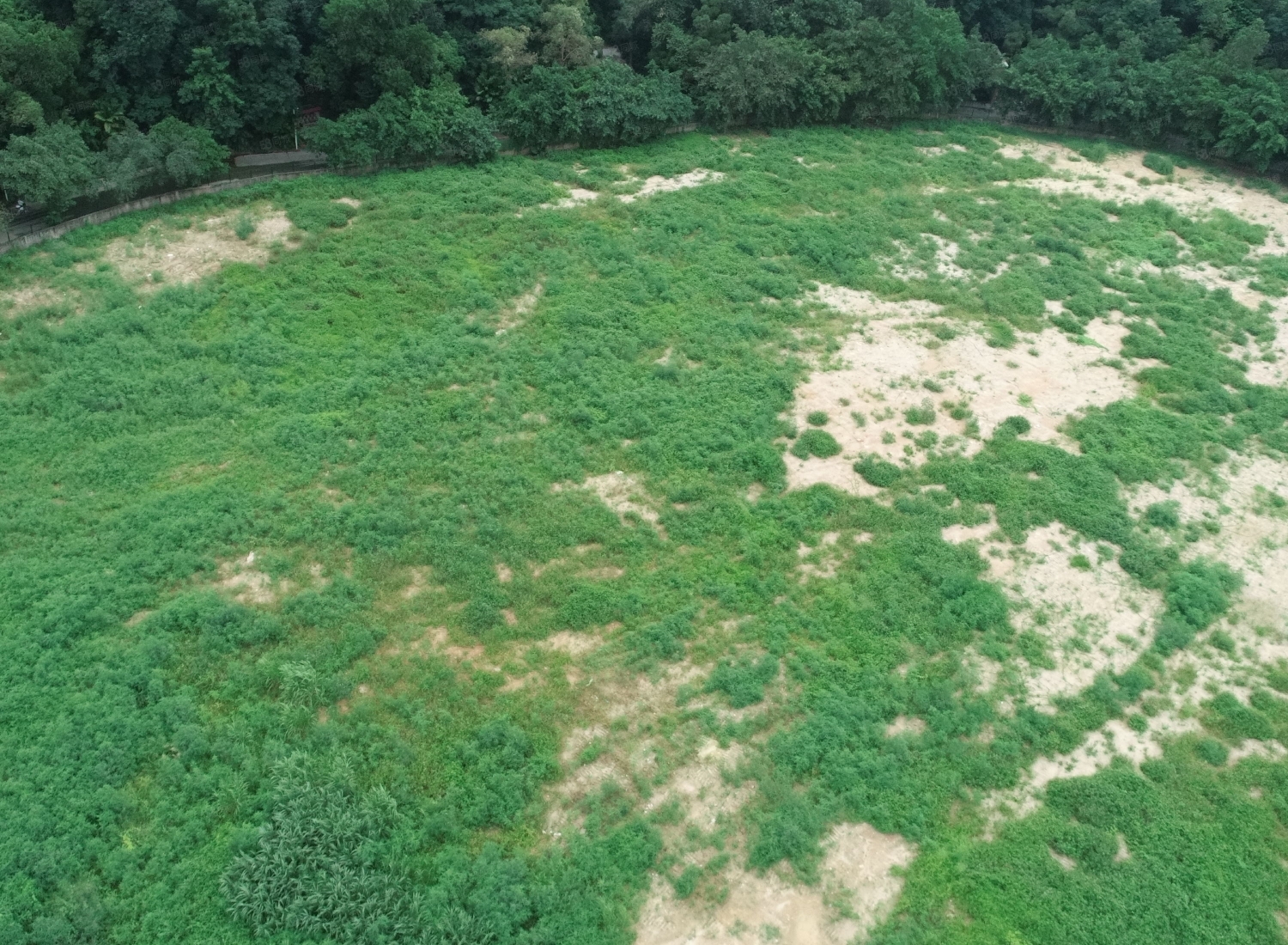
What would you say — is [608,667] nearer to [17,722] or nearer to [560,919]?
[560,919]

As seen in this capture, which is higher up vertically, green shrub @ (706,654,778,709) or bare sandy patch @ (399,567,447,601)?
bare sandy patch @ (399,567,447,601)

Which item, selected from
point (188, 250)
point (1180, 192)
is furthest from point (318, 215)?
point (1180, 192)

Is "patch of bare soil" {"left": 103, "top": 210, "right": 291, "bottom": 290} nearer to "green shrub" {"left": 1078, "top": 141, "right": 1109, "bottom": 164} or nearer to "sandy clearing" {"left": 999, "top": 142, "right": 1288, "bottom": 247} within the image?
"sandy clearing" {"left": 999, "top": 142, "right": 1288, "bottom": 247}

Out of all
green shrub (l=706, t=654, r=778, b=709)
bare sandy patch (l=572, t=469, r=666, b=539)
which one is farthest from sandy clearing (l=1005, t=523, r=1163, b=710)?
bare sandy patch (l=572, t=469, r=666, b=539)

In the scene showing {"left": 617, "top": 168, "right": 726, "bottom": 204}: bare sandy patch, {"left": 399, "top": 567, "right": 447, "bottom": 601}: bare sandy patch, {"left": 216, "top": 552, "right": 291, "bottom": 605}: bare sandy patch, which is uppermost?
{"left": 617, "top": 168, "right": 726, "bottom": 204}: bare sandy patch

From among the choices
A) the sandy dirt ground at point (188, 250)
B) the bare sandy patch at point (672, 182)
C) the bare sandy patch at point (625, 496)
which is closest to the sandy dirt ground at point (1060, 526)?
the bare sandy patch at point (625, 496)

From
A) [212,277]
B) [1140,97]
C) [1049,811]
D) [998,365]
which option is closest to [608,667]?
[1049,811]
